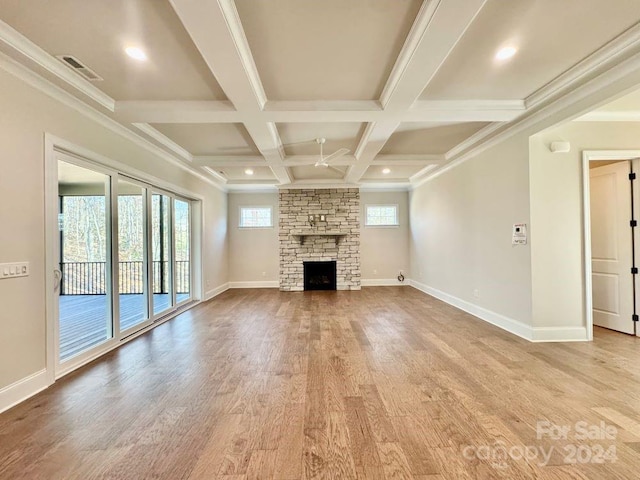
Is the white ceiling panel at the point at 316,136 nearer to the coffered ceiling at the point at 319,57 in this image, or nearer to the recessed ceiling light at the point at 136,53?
the coffered ceiling at the point at 319,57

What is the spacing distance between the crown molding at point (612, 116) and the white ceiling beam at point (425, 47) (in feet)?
7.49

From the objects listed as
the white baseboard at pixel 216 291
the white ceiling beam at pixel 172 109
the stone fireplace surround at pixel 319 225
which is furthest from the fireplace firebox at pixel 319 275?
the white ceiling beam at pixel 172 109

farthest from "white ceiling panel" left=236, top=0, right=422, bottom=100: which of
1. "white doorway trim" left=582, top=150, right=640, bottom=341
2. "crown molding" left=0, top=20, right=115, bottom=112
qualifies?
"white doorway trim" left=582, top=150, right=640, bottom=341

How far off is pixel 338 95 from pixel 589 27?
6.78ft

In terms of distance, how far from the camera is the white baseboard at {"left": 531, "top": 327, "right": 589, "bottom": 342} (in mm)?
3715

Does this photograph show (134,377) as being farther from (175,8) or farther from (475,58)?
(475,58)

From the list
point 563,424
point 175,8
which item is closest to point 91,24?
point 175,8

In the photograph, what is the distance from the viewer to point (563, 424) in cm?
204

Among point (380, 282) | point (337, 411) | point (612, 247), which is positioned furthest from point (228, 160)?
point (612, 247)

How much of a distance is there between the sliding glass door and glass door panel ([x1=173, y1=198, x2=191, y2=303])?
0.02 meters

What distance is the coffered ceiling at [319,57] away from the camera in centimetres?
203

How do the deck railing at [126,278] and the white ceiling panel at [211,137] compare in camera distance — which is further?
the deck railing at [126,278]

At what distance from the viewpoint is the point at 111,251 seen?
Answer: 374 cm

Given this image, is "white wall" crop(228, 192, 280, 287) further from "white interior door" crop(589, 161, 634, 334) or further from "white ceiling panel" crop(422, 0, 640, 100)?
"white interior door" crop(589, 161, 634, 334)
